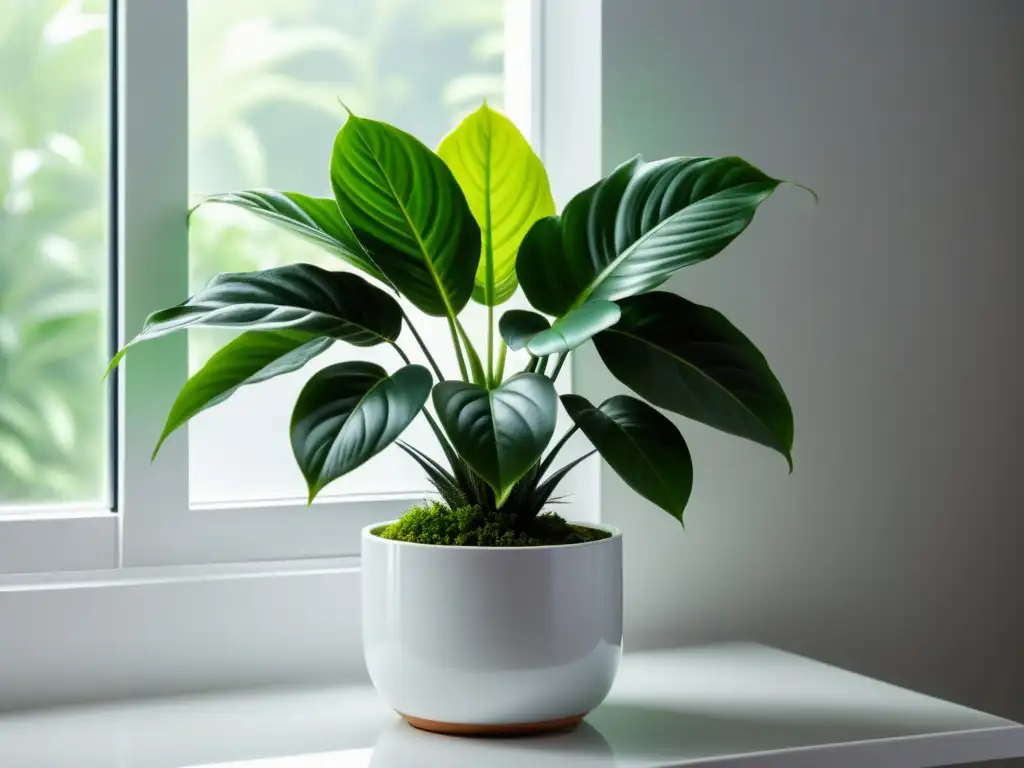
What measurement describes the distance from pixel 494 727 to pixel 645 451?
0.28 m

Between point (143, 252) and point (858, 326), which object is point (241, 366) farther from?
point (858, 326)

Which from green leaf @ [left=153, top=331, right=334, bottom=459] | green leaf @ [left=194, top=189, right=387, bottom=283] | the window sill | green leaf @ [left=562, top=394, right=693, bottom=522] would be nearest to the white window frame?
the window sill

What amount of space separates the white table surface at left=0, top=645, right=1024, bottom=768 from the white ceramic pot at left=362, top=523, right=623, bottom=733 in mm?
39

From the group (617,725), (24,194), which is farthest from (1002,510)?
(24,194)

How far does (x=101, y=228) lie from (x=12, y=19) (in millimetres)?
229

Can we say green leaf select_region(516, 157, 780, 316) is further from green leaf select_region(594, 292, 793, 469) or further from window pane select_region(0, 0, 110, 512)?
window pane select_region(0, 0, 110, 512)

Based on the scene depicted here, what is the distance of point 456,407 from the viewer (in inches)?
34.2

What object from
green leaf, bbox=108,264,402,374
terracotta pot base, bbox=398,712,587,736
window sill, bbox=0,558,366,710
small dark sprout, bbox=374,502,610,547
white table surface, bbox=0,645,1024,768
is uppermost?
green leaf, bbox=108,264,402,374

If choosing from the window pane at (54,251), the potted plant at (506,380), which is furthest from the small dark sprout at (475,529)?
the window pane at (54,251)

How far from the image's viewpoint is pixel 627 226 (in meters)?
1.00

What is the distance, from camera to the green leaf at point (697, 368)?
0.92m

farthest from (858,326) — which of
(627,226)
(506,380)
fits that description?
(506,380)

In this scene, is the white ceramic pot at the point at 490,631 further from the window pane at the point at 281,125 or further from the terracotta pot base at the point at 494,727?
the window pane at the point at 281,125

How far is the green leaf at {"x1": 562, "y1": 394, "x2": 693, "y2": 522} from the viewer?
36.9 inches
